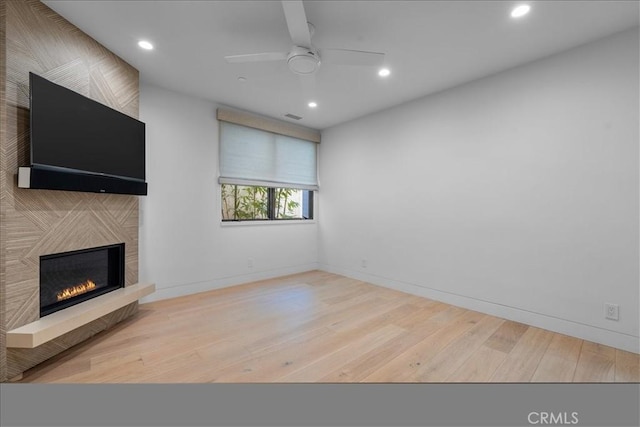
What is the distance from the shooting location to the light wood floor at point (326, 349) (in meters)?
1.82

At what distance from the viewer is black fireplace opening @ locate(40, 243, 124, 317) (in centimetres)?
207

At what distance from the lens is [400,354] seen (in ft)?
6.87

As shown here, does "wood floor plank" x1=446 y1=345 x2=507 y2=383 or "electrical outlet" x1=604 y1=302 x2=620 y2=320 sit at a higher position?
"electrical outlet" x1=604 y1=302 x2=620 y2=320

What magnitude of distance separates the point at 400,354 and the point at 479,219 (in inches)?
71.0

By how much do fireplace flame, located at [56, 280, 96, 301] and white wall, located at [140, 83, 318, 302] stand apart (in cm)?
68

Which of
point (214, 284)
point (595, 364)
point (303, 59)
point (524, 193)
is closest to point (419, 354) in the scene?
point (595, 364)

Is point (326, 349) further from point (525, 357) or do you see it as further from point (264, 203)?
point (264, 203)

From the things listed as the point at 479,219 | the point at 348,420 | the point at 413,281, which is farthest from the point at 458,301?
the point at 348,420

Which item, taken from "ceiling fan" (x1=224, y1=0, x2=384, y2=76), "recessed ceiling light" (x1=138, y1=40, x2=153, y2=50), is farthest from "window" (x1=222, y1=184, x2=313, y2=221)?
"ceiling fan" (x1=224, y1=0, x2=384, y2=76)

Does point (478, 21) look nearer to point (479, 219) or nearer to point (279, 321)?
point (479, 219)

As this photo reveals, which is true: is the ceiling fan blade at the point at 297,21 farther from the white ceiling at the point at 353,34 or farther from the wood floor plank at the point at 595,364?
the wood floor plank at the point at 595,364

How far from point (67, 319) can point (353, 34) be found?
3.11m

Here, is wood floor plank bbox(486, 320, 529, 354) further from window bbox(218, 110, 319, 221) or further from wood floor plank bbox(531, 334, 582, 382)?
window bbox(218, 110, 319, 221)

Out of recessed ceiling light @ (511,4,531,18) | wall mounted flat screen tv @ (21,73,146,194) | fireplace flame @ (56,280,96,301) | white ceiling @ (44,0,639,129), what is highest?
white ceiling @ (44,0,639,129)
